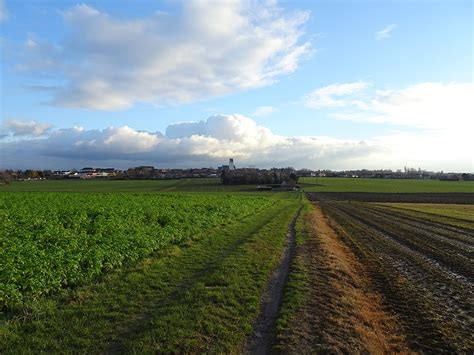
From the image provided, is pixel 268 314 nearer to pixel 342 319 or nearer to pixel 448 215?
pixel 342 319

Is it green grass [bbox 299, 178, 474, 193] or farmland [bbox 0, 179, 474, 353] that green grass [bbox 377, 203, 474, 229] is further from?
green grass [bbox 299, 178, 474, 193]

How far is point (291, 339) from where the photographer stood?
25.4ft

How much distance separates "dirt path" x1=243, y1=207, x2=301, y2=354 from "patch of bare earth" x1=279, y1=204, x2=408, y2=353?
0.45 meters

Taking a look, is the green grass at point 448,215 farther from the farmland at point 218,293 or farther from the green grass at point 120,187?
the green grass at point 120,187

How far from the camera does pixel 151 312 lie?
9266 mm

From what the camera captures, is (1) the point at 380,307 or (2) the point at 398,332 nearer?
(2) the point at 398,332

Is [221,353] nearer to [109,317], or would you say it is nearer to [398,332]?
[109,317]

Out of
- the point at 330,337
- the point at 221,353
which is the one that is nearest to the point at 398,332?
the point at 330,337

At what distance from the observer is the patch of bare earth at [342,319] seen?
25.2 ft

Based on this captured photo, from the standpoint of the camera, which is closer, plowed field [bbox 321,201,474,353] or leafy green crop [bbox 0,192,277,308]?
plowed field [bbox 321,201,474,353]

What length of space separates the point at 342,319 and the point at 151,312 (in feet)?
14.7

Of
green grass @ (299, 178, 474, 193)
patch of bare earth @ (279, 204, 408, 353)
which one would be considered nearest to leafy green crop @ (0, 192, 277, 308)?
patch of bare earth @ (279, 204, 408, 353)

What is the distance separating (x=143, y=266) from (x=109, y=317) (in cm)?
478

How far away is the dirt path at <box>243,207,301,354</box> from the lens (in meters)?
7.52
